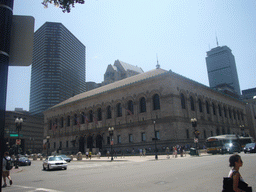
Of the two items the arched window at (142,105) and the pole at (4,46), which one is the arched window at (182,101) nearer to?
the arched window at (142,105)

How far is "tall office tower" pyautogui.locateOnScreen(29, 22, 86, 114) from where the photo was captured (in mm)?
145875

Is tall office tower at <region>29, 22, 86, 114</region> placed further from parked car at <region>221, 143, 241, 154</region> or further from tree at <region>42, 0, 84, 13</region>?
tree at <region>42, 0, 84, 13</region>

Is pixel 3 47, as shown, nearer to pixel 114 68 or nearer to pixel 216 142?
pixel 216 142

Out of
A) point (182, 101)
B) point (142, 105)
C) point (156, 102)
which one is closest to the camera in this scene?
point (156, 102)

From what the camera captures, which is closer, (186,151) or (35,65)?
(186,151)

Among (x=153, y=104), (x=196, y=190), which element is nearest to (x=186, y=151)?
(x=153, y=104)

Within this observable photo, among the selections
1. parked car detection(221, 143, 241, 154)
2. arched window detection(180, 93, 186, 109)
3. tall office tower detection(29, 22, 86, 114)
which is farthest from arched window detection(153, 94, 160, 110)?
tall office tower detection(29, 22, 86, 114)

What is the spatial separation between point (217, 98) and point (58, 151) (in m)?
48.5

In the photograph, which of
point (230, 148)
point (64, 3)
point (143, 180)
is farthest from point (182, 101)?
point (64, 3)

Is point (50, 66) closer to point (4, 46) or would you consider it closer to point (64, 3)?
point (64, 3)

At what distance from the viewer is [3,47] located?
2.88 meters

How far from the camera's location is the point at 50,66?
485ft

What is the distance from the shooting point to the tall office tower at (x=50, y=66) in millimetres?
145875

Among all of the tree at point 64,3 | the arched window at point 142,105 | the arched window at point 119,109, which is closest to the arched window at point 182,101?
the arched window at point 142,105
